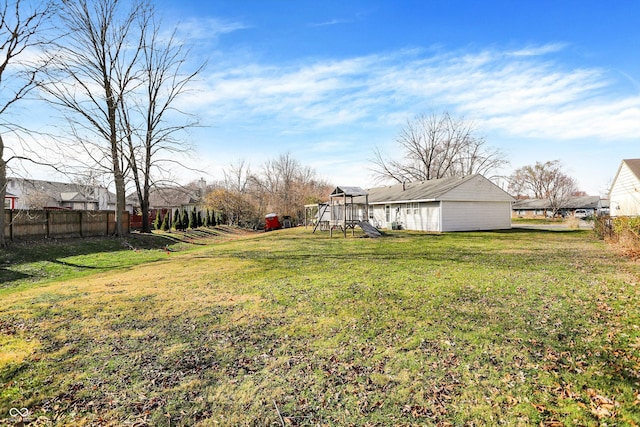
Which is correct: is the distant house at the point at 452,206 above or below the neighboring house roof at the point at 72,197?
→ below

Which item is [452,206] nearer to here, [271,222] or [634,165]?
[634,165]

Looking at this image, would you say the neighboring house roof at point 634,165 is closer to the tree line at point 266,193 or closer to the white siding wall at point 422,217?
the white siding wall at point 422,217

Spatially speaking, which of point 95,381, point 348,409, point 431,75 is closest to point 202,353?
point 95,381

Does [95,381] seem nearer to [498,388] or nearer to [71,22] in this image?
[498,388]

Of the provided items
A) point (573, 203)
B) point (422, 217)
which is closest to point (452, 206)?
point (422, 217)

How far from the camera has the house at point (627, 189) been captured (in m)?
20.0

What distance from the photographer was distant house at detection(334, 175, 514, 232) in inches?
915

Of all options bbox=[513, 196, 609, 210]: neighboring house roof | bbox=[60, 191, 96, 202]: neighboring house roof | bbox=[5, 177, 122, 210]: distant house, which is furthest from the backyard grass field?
bbox=[513, 196, 609, 210]: neighboring house roof

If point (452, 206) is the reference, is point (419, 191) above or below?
above

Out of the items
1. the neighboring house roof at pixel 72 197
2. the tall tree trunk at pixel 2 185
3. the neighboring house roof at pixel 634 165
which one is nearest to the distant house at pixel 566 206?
the neighboring house roof at pixel 634 165

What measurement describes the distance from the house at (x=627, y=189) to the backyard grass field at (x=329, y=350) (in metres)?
16.3

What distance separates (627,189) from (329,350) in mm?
25870

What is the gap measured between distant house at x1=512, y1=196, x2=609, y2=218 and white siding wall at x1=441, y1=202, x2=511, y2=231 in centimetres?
3754

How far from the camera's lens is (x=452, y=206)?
76.7 ft
